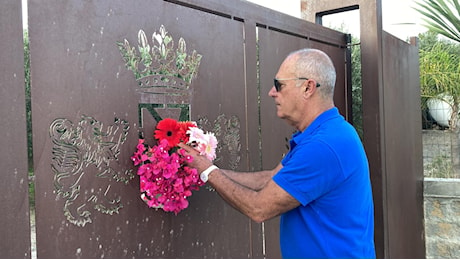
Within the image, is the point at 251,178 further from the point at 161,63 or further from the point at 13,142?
the point at 13,142

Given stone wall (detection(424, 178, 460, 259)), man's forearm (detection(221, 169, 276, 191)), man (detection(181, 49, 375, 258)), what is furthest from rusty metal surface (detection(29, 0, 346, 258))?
stone wall (detection(424, 178, 460, 259))

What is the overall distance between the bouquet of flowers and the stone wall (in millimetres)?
3776

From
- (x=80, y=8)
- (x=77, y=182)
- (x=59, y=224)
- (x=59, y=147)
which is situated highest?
(x=80, y=8)

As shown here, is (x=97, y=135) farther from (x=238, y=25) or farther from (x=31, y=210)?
(x=238, y=25)

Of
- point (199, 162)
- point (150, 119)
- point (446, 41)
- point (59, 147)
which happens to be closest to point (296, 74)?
point (199, 162)

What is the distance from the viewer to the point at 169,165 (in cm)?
217

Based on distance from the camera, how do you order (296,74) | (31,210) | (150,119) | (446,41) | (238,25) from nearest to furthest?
(31,210)
(296,74)
(150,119)
(238,25)
(446,41)

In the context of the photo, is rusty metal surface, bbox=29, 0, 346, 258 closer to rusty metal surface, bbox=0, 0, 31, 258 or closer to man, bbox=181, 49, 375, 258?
rusty metal surface, bbox=0, 0, 31, 258

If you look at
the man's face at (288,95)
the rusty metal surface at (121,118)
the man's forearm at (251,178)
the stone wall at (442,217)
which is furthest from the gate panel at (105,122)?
the stone wall at (442,217)

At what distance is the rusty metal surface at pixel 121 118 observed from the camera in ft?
6.43

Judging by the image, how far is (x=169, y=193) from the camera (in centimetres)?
226

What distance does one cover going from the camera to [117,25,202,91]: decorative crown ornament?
2.37 metres

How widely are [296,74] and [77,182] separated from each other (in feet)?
3.68

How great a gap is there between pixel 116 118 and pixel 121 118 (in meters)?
0.03
